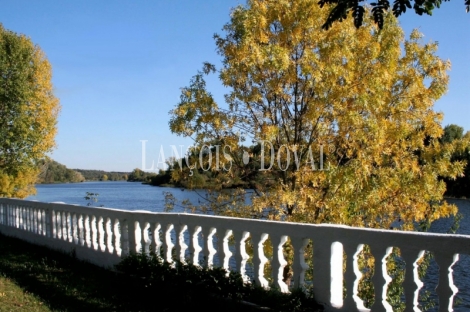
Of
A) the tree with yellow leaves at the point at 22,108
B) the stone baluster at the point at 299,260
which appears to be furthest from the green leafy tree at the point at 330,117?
the tree with yellow leaves at the point at 22,108

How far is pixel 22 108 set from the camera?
19609 mm

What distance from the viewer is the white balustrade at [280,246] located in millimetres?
3988

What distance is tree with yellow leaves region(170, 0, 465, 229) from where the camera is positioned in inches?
341

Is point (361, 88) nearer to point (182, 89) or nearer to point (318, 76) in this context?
point (318, 76)

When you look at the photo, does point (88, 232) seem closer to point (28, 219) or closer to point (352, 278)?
point (28, 219)

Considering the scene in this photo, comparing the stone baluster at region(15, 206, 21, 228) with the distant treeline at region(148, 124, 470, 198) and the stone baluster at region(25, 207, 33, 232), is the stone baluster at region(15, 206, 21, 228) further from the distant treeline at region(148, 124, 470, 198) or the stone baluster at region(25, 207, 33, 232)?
the distant treeline at region(148, 124, 470, 198)

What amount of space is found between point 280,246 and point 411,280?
1492 millimetres

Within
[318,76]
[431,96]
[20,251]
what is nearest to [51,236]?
[20,251]

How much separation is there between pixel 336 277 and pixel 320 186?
4422 mm

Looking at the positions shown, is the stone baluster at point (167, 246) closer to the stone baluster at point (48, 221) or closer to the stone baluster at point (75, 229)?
the stone baluster at point (75, 229)

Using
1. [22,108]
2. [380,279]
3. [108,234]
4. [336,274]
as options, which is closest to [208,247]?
[336,274]

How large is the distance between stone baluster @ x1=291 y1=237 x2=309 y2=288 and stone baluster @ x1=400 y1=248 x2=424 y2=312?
1.15m

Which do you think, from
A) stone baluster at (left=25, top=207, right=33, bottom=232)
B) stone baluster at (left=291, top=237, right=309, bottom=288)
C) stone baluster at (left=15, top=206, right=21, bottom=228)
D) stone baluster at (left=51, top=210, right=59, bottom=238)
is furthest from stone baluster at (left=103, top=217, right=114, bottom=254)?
stone baluster at (left=15, top=206, right=21, bottom=228)

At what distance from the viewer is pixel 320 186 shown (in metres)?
9.08
